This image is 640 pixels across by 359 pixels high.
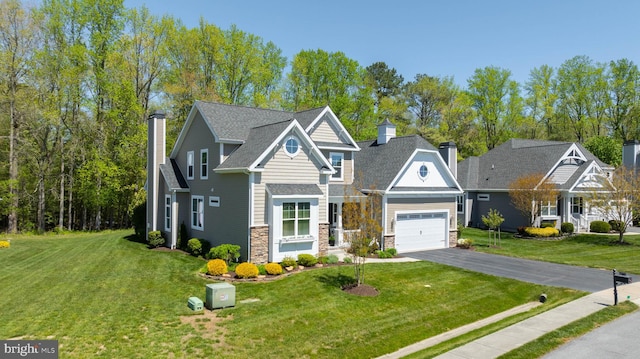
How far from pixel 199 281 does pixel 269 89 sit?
32602 mm

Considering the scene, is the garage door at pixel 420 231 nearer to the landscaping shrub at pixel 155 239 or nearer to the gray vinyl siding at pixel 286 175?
the gray vinyl siding at pixel 286 175

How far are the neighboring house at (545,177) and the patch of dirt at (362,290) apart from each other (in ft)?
71.1

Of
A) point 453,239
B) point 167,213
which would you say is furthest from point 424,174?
point 167,213

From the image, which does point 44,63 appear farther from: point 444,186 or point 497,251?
point 497,251

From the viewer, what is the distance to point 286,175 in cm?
1978

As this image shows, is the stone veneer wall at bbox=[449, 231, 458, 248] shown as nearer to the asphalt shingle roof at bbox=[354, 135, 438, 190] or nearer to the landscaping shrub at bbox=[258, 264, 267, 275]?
the asphalt shingle roof at bbox=[354, 135, 438, 190]

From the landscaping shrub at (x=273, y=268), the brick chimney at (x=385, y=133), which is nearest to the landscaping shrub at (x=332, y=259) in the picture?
the landscaping shrub at (x=273, y=268)

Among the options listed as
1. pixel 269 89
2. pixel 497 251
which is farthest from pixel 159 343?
pixel 269 89

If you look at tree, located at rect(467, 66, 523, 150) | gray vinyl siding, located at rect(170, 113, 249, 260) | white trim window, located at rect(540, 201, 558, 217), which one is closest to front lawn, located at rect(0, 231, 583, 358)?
gray vinyl siding, located at rect(170, 113, 249, 260)

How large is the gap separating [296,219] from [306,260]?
205 cm

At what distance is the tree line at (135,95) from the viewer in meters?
33.3

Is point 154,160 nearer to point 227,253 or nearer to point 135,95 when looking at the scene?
point 227,253

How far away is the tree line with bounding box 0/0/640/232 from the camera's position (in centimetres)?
3331

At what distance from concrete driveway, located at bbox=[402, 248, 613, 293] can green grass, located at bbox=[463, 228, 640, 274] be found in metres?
1.46
